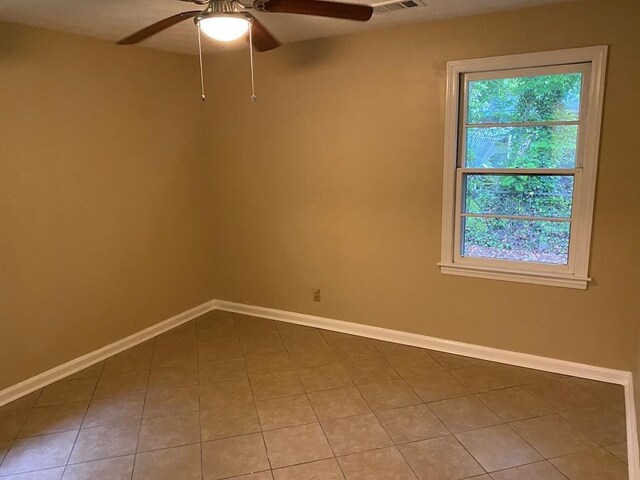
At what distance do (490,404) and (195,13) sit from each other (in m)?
2.62

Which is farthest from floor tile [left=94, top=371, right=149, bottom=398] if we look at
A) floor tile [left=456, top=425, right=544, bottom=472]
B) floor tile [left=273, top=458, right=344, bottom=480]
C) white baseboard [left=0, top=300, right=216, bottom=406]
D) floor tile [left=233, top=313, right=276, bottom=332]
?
floor tile [left=456, top=425, right=544, bottom=472]

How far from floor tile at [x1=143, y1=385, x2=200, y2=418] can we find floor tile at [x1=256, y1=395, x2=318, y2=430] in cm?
42

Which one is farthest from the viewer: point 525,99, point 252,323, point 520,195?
point 252,323

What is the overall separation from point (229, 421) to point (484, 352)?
1.84 meters

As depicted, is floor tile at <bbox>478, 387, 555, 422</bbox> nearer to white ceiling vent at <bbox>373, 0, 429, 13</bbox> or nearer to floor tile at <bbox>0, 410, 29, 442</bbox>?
white ceiling vent at <bbox>373, 0, 429, 13</bbox>

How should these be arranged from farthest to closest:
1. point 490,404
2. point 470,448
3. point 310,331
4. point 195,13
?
point 310,331
point 490,404
point 470,448
point 195,13

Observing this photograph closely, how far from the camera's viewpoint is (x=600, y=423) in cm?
256

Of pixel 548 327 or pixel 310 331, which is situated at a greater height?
pixel 548 327

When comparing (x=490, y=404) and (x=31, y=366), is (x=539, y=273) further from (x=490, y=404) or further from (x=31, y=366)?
(x=31, y=366)

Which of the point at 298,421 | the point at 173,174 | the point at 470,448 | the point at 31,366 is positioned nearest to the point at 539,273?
the point at 470,448

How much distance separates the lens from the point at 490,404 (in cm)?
278

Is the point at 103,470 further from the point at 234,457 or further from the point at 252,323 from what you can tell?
the point at 252,323

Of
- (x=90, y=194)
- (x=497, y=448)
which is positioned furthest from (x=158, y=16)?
(x=497, y=448)

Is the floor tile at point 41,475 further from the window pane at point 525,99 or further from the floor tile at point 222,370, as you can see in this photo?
the window pane at point 525,99
